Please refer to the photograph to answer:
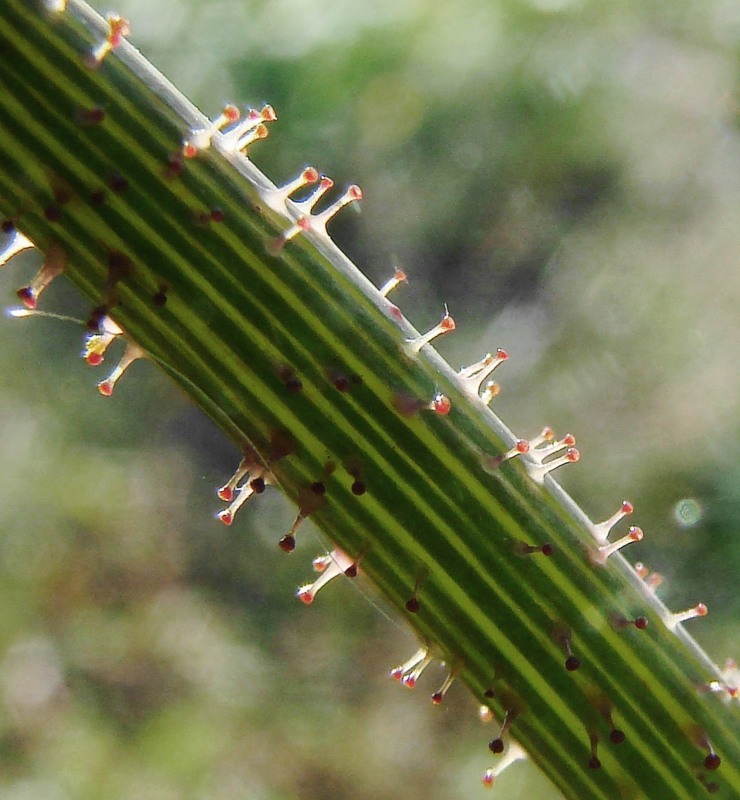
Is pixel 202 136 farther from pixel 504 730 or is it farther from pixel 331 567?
pixel 504 730

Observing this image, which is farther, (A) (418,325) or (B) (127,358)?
(A) (418,325)

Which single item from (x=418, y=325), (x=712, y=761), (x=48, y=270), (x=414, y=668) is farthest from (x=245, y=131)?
(x=418, y=325)

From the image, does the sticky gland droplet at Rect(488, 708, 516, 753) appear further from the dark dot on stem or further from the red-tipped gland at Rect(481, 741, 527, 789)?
the dark dot on stem

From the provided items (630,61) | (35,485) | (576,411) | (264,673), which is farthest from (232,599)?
(630,61)

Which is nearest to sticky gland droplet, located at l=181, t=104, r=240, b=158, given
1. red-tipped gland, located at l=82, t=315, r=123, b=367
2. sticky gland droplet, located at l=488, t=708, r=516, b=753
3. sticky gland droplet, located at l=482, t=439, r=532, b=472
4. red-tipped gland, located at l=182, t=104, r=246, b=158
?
red-tipped gland, located at l=182, t=104, r=246, b=158

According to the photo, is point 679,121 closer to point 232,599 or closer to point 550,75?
point 550,75

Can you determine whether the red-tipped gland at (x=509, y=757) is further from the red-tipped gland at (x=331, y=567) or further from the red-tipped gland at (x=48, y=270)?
the red-tipped gland at (x=48, y=270)

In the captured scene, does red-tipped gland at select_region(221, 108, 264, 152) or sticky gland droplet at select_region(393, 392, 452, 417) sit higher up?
red-tipped gland at select_region(221, 108, 264, 152)
